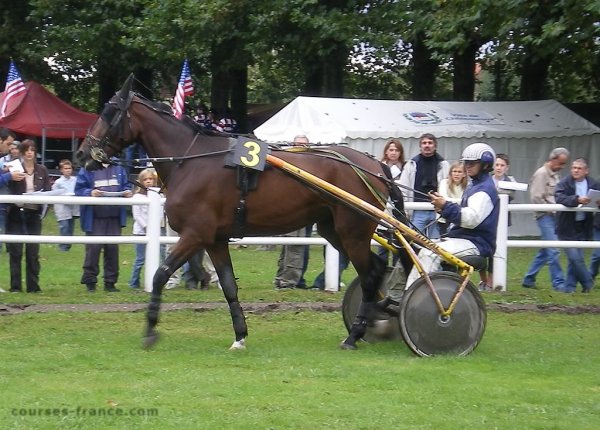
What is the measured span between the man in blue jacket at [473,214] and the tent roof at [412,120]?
1194 centimetres

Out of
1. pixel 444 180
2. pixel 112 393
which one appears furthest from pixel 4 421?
pixel 444 180

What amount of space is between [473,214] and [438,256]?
519mm

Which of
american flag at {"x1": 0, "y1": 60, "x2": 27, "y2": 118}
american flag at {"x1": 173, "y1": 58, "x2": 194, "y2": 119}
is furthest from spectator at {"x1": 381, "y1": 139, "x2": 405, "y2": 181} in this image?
american flag at {"x1": 0, "y1": 60, "x2": 27, "y2": 118}

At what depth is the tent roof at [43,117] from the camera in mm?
29625

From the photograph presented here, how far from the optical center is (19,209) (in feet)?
43.7

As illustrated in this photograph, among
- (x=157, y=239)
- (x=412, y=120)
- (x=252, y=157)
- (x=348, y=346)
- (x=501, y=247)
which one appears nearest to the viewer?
(x=252, y=157)

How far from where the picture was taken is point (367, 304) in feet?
32.6

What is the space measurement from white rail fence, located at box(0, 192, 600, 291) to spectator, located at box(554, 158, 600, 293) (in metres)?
0.21

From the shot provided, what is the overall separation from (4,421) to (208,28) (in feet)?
65.0

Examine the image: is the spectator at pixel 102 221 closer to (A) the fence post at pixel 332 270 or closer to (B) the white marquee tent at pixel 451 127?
(A) the fence post at pixel 332 270

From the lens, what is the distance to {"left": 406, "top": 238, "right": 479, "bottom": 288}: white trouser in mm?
→ 9594

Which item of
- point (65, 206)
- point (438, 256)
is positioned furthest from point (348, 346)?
point (65, 206)

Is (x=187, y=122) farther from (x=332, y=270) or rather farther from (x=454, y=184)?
(x=454, y=184)

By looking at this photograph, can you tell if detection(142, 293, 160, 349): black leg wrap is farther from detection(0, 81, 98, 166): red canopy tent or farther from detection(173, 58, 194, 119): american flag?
detection(0, 81, 98, 166): red canopy tent
